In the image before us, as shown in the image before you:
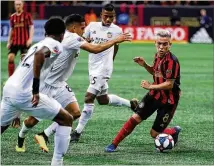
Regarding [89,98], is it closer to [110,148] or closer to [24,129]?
[110,148]

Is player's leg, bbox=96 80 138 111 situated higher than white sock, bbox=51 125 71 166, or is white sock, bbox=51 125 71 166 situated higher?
white sock, bbox=51 125 71 166

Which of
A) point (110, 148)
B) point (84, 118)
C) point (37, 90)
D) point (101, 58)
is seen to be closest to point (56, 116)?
point (37, 90)

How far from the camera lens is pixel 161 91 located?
11641 mm

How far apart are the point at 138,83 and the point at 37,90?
12.6 metres

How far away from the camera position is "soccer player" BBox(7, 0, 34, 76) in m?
20.2

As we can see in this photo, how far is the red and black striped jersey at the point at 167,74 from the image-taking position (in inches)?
449

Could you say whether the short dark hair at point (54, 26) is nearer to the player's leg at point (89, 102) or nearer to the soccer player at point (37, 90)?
the soccer player at point (37, 90)

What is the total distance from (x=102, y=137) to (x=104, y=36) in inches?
72.0

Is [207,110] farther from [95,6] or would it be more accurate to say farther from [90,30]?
[95,6]

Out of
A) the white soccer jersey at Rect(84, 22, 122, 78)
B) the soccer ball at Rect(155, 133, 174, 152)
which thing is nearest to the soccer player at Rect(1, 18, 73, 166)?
the soccer ball at Rect(155, 133, 174, 152)

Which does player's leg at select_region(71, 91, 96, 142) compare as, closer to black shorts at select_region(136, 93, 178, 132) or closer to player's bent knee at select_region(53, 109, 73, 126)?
black shorts at select_region(136, 93, 178, 132)

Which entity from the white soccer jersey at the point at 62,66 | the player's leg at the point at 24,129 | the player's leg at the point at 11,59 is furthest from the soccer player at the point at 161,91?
the player's leg at the point at 11,59

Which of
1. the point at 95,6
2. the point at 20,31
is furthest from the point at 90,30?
the point at 95,6

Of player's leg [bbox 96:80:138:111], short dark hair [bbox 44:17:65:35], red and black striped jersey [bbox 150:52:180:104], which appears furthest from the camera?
player's leg [bbox 96:80:138:111]
